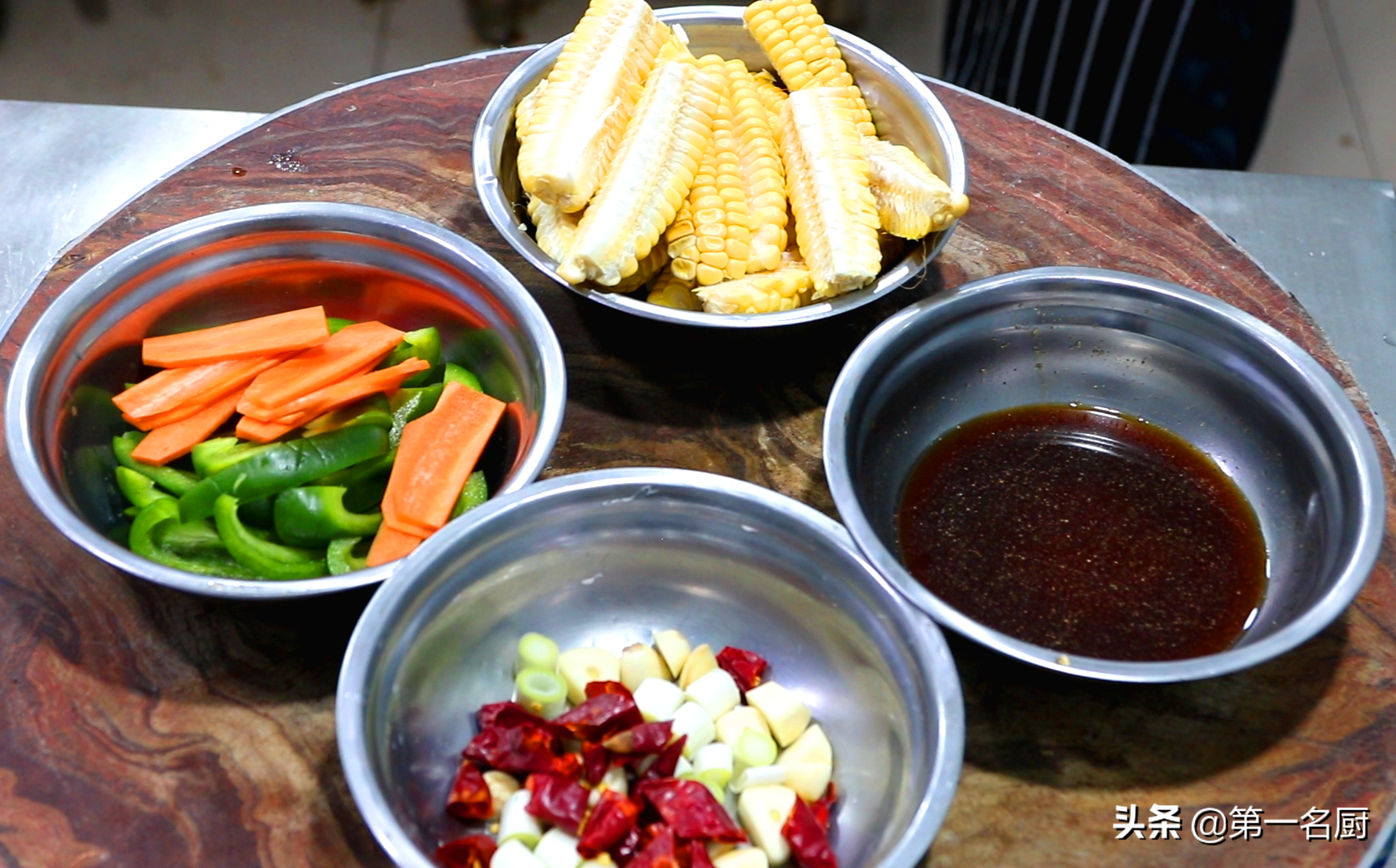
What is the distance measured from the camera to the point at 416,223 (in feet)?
5.11

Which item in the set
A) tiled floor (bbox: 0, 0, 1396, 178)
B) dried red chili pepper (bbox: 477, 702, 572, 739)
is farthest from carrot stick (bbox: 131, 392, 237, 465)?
tiled floor (bbox: 0, 0, 1396, 178)

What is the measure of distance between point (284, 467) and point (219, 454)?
0.10m

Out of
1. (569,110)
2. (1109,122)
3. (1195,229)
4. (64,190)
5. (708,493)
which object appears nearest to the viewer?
(708,493)

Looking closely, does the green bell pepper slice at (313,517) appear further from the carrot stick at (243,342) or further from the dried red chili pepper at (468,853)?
the dried red chili pepper at (468,853)

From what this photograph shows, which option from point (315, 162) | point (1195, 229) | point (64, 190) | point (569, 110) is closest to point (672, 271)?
point (569, 110)

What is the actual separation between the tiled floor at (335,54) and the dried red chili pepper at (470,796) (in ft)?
9.74

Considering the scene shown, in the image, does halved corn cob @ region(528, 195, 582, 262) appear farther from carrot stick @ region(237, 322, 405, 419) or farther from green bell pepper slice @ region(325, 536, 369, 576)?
green bell pepper slice @ region(325, 536, 369, 576)

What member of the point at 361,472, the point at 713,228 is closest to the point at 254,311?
the point at 361,472

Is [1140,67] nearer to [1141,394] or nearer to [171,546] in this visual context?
[1141,394]

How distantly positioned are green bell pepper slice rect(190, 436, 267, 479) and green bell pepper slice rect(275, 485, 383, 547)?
8cm

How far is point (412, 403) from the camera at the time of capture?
1529 mm

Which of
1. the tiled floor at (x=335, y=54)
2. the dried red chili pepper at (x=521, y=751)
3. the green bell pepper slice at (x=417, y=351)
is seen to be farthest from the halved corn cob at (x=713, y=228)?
the tiled floor at (x=335, y=54)

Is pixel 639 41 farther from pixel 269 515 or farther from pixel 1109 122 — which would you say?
pixel 1109 122

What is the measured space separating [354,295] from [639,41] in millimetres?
576
